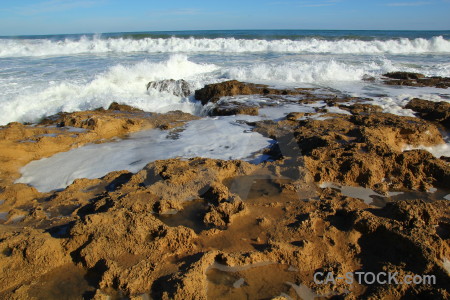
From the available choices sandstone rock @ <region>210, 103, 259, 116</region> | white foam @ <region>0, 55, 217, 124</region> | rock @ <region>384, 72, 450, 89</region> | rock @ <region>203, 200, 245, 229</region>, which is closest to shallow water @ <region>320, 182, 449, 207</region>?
rock @ <region>203, 200, 245, 229</region>

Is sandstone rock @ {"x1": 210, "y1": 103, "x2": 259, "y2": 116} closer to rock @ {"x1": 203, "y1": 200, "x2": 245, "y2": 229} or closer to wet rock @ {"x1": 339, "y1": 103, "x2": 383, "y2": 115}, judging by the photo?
wet rock @ {"x1": 339, "y1": 103, "x2": 383, "y2": 115}

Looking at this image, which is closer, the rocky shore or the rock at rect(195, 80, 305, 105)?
the rocky shore

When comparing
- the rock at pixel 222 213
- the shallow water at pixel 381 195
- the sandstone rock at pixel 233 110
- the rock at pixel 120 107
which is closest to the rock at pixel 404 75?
the sandstone rock at pixel 233 110

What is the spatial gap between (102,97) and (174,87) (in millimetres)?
2031

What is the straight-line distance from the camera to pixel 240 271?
204cm

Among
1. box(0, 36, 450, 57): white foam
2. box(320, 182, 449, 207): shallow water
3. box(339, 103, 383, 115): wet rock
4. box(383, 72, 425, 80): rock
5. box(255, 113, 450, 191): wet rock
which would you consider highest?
box(0, 36, 450, 57): white foam

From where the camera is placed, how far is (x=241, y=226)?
99.1 inches

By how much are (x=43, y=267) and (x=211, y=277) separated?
1241 millimetres

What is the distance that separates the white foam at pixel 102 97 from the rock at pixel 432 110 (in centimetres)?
499

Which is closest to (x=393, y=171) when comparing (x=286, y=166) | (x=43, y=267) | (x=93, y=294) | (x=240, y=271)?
(x=286, y=166)

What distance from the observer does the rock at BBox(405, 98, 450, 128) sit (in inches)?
206

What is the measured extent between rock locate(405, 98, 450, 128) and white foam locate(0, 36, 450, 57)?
14.8m

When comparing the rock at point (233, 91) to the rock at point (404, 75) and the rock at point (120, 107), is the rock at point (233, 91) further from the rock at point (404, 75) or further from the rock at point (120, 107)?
the rock at point (404, 75)

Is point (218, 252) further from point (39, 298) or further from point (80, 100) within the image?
point (80, 100)
